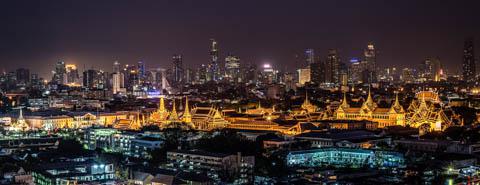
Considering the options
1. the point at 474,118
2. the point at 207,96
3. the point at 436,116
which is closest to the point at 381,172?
the point at 436,116

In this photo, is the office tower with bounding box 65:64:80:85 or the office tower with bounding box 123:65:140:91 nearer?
the office tower with bounding box 123:65:140:91

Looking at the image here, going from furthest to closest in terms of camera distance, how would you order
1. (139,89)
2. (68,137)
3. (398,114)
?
(139,89)
(398,114)
(68,137)

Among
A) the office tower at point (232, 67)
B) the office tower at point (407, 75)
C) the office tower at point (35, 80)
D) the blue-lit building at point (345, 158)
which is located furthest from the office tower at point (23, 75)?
the blue-lit building at point (345, 158)

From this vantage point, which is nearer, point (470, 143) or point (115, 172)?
point (115, 172)

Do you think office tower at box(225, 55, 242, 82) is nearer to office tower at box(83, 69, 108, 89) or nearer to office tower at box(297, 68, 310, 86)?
office tower at box(297, 68, 310, 86)

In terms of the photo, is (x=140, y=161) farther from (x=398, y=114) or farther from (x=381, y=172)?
(x=398, y=114)

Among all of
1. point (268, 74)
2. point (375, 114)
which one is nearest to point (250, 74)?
point (268, 74)

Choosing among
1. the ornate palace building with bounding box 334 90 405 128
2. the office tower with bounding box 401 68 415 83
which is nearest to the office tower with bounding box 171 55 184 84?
the office tower with bounding box 401 68 415 83
